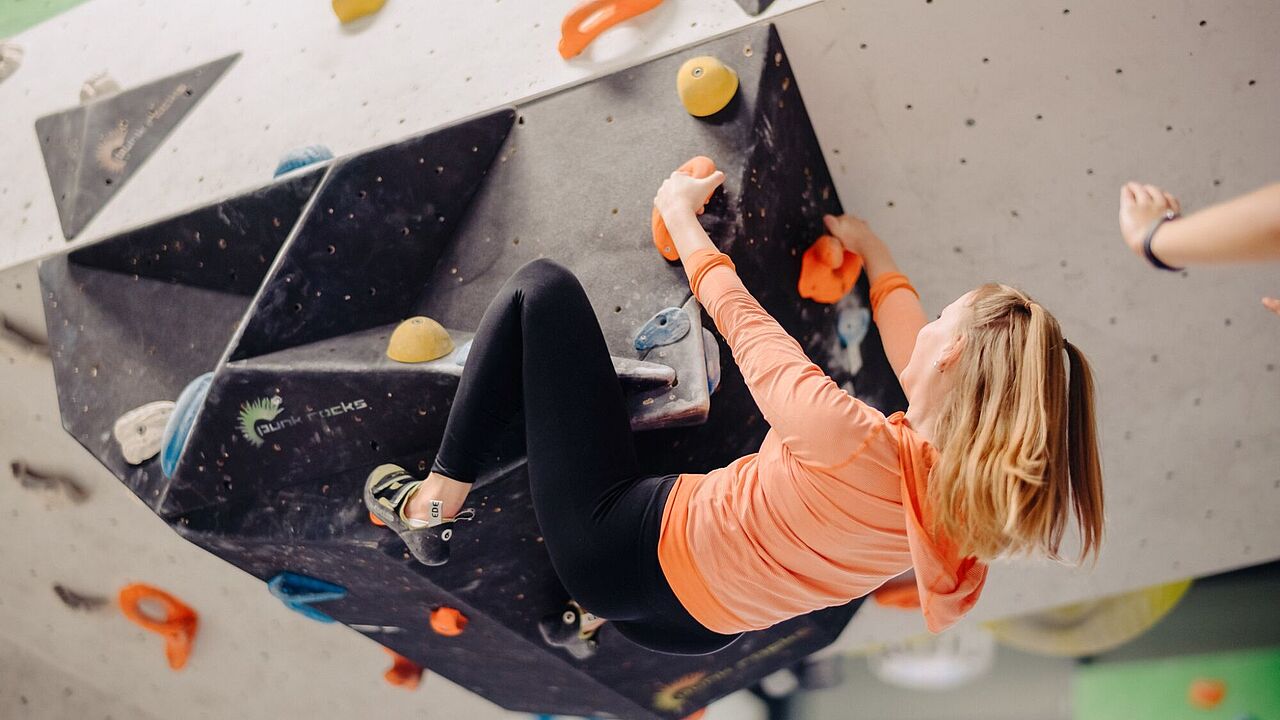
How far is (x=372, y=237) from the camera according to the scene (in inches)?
66.5

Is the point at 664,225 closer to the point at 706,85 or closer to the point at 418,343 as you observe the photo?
the point at 706,85

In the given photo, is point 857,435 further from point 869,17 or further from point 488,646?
point 488,646

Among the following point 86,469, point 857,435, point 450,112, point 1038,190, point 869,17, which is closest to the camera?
point 857,435

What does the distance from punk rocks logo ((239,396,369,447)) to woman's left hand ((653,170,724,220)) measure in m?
0.58

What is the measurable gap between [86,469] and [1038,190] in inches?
81.8

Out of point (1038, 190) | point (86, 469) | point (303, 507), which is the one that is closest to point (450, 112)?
point (303, 507)

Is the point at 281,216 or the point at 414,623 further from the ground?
the point at 281,216

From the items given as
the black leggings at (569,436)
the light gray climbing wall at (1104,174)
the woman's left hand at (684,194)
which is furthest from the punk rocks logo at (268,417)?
the light gray climbing wall at (1104,174)

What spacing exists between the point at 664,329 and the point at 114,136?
137cm

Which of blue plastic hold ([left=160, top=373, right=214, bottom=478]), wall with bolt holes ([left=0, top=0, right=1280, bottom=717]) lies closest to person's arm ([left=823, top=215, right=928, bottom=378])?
wall with bolt holes ([left=0, top=0, right=1280, bottom=717])

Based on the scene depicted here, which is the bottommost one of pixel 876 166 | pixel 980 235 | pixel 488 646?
pixel 488 646

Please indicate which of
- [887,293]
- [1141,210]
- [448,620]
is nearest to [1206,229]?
[1141,210]

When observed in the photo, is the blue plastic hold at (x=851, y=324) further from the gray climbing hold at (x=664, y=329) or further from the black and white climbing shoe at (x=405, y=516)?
the black and white climbing shoe at (x=405, y=516)

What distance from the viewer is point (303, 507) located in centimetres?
162
